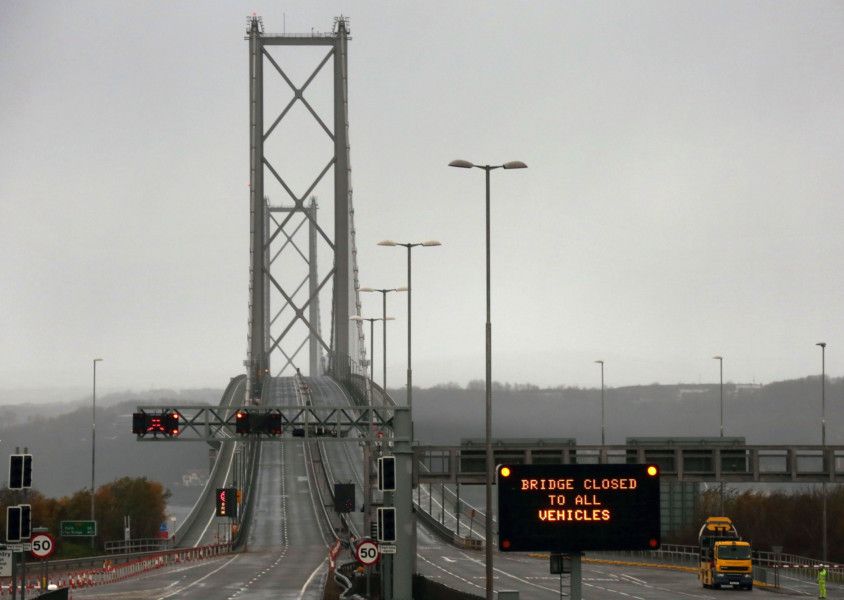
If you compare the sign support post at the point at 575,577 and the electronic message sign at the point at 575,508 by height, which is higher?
the electronic message sign at the point at 575,508

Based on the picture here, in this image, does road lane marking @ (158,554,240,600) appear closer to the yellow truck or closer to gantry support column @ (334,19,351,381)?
the yellow truck

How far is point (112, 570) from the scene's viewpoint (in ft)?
290

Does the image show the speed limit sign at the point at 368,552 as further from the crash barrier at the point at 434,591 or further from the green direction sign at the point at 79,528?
the green direction sign at the point at 79,528

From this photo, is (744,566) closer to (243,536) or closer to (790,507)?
(243,536)

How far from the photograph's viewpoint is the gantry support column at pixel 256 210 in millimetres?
159875

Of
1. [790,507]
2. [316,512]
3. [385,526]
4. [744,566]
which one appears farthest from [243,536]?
[385,526]

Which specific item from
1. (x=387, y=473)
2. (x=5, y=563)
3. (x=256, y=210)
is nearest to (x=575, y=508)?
(x=5, y=563)

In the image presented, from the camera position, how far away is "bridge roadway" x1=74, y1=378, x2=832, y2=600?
67625 millimetres

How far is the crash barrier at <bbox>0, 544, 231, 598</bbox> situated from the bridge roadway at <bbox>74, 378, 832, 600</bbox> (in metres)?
1.55

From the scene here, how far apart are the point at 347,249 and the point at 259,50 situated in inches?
901

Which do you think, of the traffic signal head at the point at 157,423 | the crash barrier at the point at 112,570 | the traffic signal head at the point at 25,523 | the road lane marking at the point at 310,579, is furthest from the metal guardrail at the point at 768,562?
the traffic signal head at the point at 25,523

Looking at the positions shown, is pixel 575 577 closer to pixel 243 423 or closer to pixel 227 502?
pixel 243 423

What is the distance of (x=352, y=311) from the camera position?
191 meters

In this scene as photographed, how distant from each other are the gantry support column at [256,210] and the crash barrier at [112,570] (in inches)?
1984
